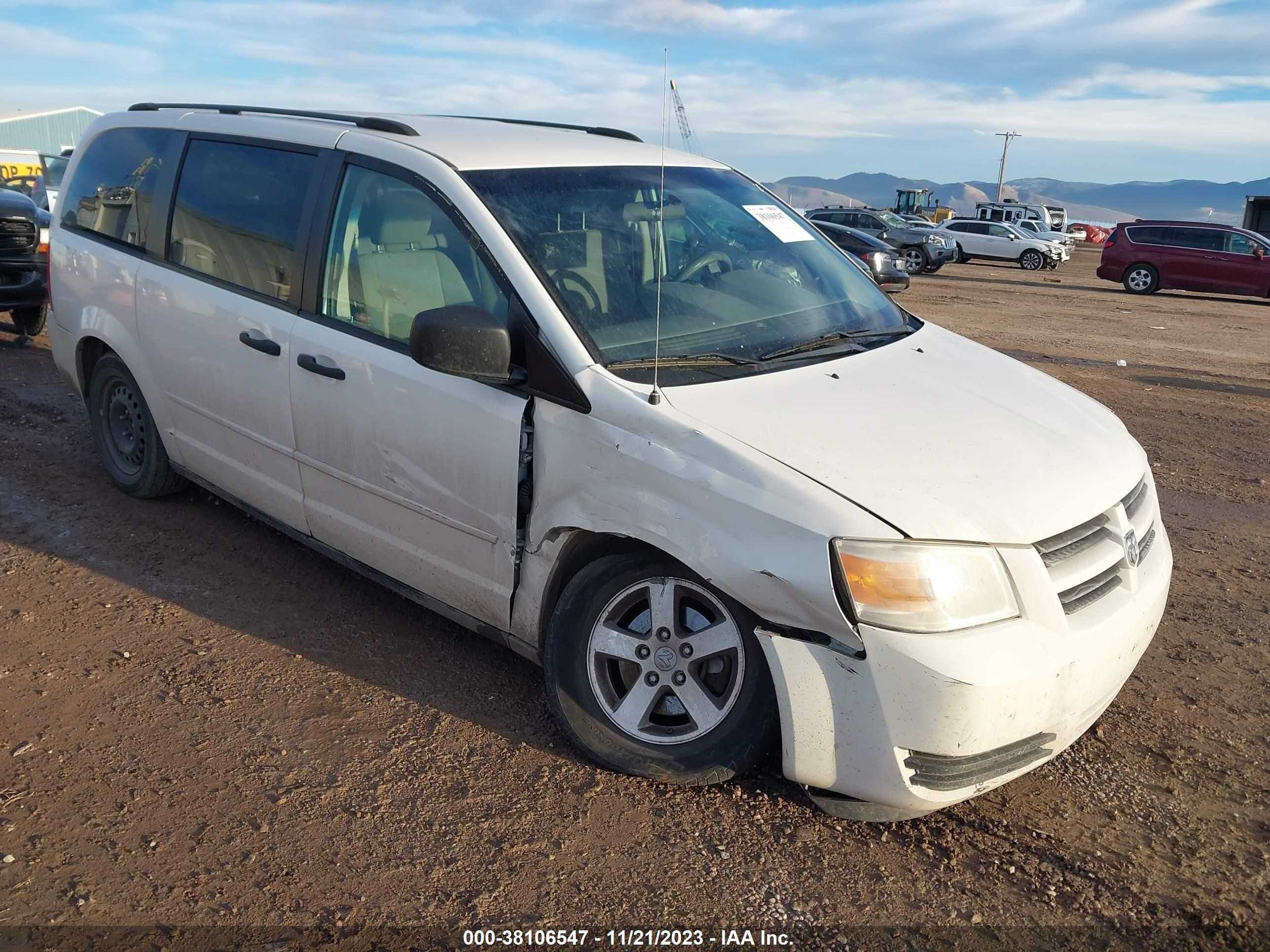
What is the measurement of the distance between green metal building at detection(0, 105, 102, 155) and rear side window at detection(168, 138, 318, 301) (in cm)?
Result: 6861

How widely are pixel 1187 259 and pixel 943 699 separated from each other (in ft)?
77.4

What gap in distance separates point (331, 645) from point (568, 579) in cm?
122

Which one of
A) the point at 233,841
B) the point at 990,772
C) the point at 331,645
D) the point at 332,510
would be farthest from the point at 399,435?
the point at 990,772

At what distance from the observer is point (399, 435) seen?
3.50 metres

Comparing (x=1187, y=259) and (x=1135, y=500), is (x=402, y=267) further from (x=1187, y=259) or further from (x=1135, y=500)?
(x=1187, y=259)

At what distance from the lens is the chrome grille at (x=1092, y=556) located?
2777mm

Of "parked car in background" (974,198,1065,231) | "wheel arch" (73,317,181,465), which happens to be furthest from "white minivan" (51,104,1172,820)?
"parked car in background" (974,198,1065,231)

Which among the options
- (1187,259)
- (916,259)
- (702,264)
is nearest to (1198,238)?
(1187,259)

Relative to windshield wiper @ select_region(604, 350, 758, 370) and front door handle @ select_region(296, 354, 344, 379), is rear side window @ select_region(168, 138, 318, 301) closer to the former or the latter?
front door handle @ select_region(296, 354, 344, 379)

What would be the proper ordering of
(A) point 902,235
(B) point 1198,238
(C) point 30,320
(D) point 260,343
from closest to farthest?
(D) point 260,343
(C) point 30,320
(B) point 1198,238
(A) point 902,235

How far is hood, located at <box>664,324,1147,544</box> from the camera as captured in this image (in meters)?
2.72

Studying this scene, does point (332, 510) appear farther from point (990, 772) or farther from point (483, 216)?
point (990, 772)

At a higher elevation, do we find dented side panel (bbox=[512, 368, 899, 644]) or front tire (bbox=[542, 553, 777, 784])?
dented side panel (bbox=[512, 368, 899, 644])

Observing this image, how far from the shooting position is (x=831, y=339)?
369 cm
